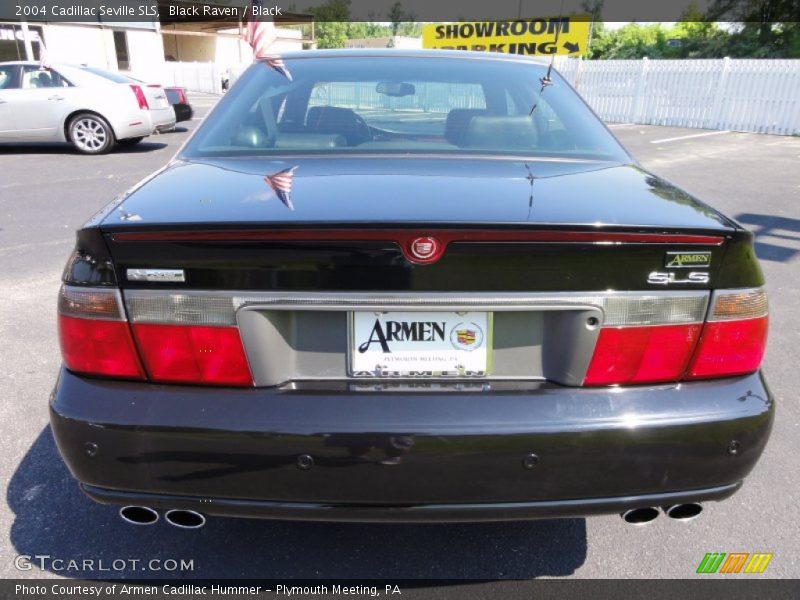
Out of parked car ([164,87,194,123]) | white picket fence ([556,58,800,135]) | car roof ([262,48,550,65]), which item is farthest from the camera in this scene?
white picket fence ([556,58,800,135])

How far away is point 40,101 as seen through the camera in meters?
10.9

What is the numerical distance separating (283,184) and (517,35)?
28499 mm

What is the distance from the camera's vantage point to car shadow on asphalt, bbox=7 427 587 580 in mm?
2172

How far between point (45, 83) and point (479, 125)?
35.4 ft

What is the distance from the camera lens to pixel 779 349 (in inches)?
153

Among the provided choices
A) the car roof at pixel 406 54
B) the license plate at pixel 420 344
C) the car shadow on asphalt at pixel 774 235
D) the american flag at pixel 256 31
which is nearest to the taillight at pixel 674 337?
the license plate at pixel 420 344

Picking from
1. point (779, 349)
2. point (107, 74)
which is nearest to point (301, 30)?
point (107, 74)

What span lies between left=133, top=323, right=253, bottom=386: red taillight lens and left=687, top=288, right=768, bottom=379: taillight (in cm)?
122

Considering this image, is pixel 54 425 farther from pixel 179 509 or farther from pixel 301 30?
pixel 301 30

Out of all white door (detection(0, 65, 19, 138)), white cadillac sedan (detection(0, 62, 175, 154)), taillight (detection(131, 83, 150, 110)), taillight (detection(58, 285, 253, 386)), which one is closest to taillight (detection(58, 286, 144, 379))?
taillight (detection(58, 285, 253, 386))

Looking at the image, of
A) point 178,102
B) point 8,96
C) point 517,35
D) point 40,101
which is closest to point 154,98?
point 40,101

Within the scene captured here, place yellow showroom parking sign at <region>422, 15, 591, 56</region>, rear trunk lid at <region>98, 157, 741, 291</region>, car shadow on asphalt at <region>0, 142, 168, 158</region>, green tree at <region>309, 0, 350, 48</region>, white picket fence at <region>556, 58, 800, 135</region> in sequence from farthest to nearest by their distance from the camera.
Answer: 1. green tree at <region>309, 0, 350, 48</region>
2. yellow showroom parking sign at <region>422, 15, 591, 56</region>
3. white picket fence at <region>556, 58, 800, 135</region>
4. car shadow on asphalt at <region>0, 142, 168, 158</region>
5. rear trunk lid at <region>98, 157, 741, 291</region>

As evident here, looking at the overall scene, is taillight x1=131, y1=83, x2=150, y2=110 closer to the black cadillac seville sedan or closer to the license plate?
the black cadillac seville sedan

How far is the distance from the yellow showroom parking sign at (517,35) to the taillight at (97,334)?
85.6 feet
